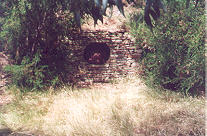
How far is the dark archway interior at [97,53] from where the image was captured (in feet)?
19.8

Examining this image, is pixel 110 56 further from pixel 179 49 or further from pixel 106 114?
pixel 106 114

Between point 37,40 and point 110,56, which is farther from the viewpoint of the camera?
point 110,56

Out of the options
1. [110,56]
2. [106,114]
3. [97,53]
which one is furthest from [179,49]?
[106,114]

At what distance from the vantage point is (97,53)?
6.02 metres

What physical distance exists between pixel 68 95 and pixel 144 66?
2253 mm

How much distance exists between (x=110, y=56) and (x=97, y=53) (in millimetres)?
393

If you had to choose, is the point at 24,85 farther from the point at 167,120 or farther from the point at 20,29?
the point at 167,120

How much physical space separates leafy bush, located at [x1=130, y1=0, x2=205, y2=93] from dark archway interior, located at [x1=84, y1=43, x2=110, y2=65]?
1.38 m

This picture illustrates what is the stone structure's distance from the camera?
19.5 feet

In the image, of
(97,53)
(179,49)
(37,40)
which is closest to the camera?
(179,49)

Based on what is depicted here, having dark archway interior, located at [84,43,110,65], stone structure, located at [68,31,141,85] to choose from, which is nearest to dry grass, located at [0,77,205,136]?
stone structure, located at [68,31,141,85]

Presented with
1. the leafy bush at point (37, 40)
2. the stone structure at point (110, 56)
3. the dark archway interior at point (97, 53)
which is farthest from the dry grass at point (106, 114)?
the dark archway interior at point (97, 53)

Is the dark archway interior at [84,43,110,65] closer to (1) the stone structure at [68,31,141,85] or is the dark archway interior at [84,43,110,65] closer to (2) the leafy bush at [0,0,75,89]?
(1) the stone structure at [68,31,141,85]

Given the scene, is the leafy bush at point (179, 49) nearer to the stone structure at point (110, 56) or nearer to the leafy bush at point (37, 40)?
the stone structure at point (110, 56)
